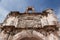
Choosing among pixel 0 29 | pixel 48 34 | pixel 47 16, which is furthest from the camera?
pixel 47 16

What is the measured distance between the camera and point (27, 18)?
51.2 feet

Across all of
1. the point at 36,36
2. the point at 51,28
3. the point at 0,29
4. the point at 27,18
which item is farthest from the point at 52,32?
the point at 0,29

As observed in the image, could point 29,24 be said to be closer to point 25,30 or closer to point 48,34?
point 25,30

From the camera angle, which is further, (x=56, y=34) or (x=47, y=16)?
(x=47, y=16)

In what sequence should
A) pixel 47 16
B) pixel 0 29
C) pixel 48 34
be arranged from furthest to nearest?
pixel 47 16 → pixel 0 29 → pixel 48 34

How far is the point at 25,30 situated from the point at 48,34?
6.61ft

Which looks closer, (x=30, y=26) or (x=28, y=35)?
(x=28, y=35)

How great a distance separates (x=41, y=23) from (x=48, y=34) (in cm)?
183

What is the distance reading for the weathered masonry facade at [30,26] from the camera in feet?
43.3

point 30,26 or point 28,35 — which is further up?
point 30,26

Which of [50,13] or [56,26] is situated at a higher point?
[50,13]

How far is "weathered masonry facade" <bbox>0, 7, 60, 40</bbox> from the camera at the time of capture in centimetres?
1319

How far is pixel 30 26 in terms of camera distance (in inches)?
564

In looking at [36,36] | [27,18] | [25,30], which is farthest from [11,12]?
[36,36]
